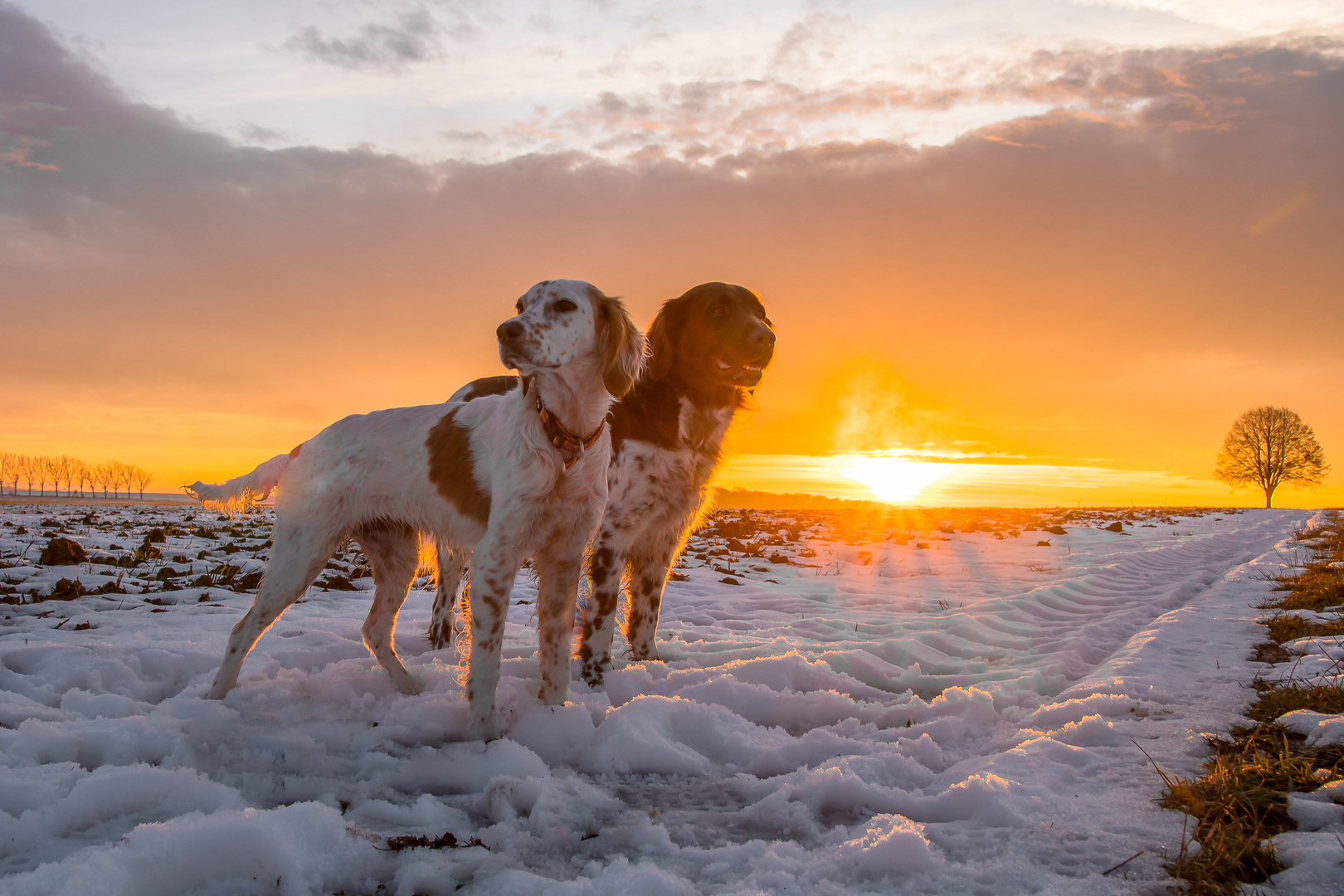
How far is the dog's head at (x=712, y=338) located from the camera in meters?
5.17

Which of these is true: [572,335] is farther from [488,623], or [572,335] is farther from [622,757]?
[622,757]

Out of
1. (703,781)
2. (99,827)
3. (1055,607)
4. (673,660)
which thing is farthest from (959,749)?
(1055,607)

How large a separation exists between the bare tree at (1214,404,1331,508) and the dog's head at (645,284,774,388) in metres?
73.9

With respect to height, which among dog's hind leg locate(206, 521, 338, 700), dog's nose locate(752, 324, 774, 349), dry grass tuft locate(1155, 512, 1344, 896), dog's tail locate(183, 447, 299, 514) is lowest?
dry grass tuft locate(1155, 512, 1344, 896)

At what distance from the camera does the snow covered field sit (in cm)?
206

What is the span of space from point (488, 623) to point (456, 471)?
95 centimetres

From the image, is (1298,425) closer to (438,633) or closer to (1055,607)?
(1055,607)

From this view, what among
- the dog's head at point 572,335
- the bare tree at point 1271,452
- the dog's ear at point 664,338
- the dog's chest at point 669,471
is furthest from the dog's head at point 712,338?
the bare tree at point 1271,452

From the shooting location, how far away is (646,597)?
5.21 meters

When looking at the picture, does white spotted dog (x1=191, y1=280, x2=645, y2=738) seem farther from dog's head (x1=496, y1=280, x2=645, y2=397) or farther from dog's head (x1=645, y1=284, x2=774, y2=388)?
dog's head (x1=645, y1=284, x2=774, y2=388)

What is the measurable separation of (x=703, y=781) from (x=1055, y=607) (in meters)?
5.89

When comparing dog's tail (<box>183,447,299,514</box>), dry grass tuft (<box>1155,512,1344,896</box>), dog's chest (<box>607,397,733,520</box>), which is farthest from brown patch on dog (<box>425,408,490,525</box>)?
dry grass tuft (<box>1155,512,1344,896</box>)

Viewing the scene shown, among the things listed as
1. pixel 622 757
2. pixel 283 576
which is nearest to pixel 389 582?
pixel 283 576

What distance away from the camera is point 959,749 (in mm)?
3305
